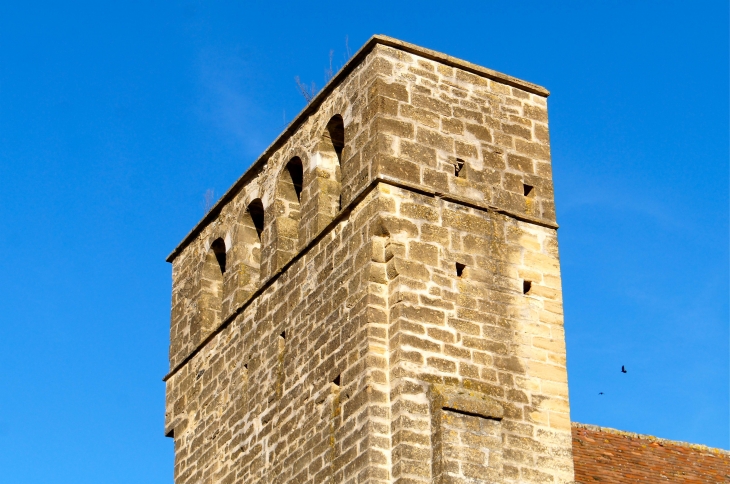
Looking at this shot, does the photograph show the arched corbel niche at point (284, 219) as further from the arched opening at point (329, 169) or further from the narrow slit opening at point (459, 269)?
the narrow slit opening at point (459, 269)

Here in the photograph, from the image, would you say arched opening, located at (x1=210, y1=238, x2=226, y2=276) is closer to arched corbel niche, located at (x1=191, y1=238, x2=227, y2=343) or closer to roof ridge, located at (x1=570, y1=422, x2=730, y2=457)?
arched corbel niche, located at (x1=191, y1=238, x2=227, y2=343)

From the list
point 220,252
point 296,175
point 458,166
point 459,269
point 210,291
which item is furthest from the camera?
point 220,252

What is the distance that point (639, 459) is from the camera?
1772cm

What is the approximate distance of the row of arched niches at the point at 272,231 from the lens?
54.5 ft

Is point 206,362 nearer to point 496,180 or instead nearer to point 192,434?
point 192,434

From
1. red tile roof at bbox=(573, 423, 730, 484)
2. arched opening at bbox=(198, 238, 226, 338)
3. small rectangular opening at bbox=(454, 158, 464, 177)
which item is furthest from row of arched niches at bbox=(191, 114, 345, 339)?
red tile roof at bbox=(573, 423, 730, 484)

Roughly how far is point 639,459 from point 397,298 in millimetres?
4286

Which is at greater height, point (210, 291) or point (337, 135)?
point (337, 135)

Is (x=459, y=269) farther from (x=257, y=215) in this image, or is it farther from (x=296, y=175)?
(x=257, y=215)

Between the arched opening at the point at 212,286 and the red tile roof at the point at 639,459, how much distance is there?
407 centimetres

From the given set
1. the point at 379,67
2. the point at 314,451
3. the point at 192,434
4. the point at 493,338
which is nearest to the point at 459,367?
the point at 493,338

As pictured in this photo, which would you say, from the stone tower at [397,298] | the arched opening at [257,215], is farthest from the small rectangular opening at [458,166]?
the arched opening at [257,215]

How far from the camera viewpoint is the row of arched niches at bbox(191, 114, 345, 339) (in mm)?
16625

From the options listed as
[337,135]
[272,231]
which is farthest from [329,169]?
[272,231]
